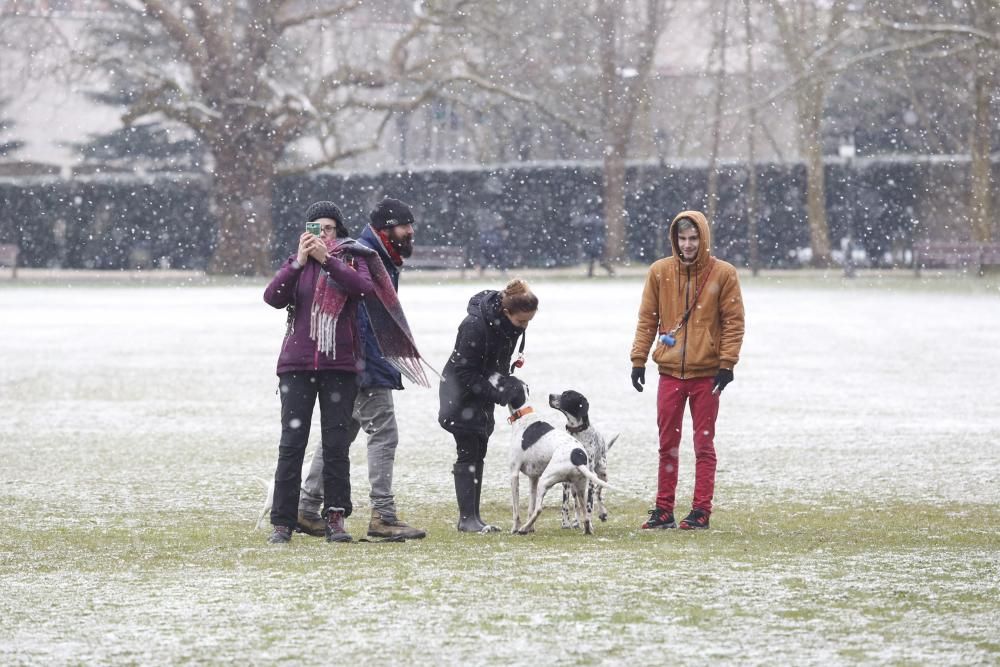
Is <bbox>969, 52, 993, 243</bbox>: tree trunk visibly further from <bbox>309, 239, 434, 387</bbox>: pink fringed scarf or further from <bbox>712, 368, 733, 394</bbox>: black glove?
<bbox>309, 239, 434, 387</bbox>: pink fringed scarf

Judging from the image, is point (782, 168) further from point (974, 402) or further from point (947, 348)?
point (974, 402)

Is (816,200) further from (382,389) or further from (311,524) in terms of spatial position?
(382,389)

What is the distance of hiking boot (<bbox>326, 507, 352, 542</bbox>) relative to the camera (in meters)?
7.61

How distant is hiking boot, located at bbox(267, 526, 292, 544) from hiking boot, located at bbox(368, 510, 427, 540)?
1.26 ft

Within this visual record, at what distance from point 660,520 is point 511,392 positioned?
1.08m

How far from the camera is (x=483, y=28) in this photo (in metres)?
40.6

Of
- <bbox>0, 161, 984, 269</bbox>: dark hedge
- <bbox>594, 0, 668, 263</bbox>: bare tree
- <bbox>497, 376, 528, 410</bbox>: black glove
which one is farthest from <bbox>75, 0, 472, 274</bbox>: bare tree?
<bbox>497, 376, 528, 410</bbox>: black glove

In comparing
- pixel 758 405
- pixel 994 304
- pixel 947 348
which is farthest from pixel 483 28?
pixel 758 405

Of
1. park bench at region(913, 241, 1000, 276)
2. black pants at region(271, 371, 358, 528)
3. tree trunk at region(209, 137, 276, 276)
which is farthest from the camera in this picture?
tree trunk at region(209, 137, 276, 276)

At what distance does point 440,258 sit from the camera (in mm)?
43594

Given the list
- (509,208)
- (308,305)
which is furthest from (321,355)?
(509,208)

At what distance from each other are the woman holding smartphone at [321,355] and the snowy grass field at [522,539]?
0.24 m

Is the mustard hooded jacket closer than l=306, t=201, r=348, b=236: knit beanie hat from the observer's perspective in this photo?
No

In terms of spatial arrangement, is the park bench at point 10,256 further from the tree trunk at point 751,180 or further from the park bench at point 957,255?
the park bench at point 957,255
